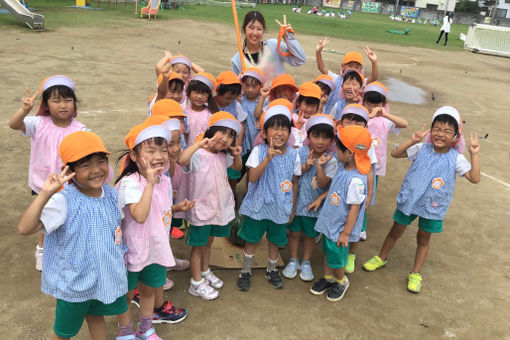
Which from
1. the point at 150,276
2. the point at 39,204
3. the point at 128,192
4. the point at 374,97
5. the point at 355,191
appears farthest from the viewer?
the point at 374,97

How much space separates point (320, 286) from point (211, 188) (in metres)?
1.47

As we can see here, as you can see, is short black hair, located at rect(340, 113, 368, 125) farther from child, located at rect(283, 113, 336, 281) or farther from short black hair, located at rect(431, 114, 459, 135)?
short black hair, located at rect(431, 114, 459, 135)

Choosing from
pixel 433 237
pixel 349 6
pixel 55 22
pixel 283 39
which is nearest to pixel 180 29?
pixel 55 22

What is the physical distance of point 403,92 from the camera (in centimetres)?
1208

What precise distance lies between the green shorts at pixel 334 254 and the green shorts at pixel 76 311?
1867 millimetres

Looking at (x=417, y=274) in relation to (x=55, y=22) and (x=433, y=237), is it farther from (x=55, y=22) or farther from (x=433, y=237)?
(x=55, y=22)

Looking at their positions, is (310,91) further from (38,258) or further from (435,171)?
(38,258)

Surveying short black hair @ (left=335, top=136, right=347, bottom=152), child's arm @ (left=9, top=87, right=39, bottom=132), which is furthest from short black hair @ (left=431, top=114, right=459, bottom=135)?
child's arm @ (left=9, top=87, right=39, bottom=132)

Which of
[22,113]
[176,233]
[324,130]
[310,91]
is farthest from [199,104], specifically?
[22,113]

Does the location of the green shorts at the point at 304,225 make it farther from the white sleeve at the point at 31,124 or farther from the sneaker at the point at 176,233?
the white sleeve at the point at 31,124

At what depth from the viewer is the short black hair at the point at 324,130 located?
381cm

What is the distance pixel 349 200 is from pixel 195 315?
1.66 meters

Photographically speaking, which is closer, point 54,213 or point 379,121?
point 54,213

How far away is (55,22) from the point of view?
1808 centimetres
